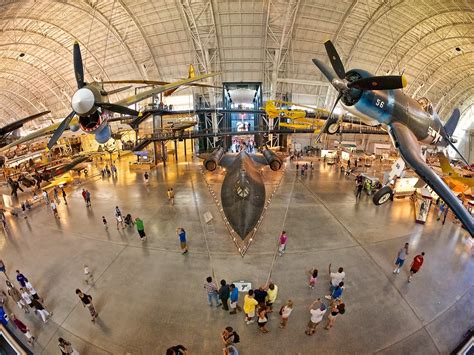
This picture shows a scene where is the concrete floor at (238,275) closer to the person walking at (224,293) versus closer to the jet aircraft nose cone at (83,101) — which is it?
the person walking at (224,293)

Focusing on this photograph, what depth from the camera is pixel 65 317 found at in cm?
675

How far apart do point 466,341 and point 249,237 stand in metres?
7.72

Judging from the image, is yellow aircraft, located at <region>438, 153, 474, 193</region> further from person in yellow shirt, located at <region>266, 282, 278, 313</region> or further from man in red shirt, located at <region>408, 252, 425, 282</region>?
person in yellow shirt, located at <region>266, 282, 278, 313</region>

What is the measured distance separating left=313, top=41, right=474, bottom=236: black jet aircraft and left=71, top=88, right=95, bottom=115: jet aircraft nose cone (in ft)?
32.0

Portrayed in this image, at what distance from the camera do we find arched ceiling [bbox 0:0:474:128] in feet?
80.7

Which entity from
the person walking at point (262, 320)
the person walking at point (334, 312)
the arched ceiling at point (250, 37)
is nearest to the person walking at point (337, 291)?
the person walking at point (334, 312)

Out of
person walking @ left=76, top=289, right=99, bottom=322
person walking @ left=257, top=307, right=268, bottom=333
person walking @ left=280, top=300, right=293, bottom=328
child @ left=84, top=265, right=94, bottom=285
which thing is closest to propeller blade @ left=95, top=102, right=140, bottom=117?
child @ left=84, top=265, right=94, bottom=285

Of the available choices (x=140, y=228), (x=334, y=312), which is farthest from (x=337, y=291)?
(x=140, y=228)

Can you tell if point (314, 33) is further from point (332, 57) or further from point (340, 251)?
point (340, 251)

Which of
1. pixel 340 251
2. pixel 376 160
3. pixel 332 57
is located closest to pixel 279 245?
pixel 340 251

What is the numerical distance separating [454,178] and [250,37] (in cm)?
2667

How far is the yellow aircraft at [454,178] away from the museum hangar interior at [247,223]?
131 millimetres

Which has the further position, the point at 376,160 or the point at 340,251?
the point at 376,160

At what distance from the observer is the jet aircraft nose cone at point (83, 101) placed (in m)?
8.77
